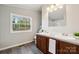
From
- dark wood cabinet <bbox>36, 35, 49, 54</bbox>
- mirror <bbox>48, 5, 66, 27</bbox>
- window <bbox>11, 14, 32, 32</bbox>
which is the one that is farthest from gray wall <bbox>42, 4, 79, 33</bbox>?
dark wood cabinet <bbox>36, 35, 49, 54</bbox>

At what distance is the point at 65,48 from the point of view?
5.08ft

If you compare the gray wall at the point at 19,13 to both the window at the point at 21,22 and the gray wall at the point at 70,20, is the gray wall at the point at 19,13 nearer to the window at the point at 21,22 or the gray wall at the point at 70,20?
the window at the point at 21,22

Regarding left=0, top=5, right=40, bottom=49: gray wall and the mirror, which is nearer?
left=0, top=5, right=40, bottom=49: gray wall

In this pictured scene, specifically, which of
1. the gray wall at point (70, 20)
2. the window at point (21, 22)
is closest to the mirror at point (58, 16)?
the gray wall at point (70, 20)

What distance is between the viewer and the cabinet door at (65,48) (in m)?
1.35

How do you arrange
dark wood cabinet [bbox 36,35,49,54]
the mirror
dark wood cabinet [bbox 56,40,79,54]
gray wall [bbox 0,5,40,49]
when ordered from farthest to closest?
dark wood cabinet [bbox 36,35,49,54], the mirror, gray wall [bbox 0,5,40,49], dark wood cabinet [bbox 56,40,79,54]

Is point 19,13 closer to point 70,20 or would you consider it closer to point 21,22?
point 21,22

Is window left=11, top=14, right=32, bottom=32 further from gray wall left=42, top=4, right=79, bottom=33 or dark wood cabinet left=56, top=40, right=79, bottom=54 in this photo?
dark wood cabinet left=56, top=40, right=79, bottom=54

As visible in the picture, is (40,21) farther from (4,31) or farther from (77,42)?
(4,31)

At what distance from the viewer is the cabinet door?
4.43ft

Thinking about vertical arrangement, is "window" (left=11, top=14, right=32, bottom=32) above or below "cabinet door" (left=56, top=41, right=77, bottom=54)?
above

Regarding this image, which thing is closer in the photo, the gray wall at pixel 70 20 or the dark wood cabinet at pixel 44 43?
the gray wall at pixel 70 20

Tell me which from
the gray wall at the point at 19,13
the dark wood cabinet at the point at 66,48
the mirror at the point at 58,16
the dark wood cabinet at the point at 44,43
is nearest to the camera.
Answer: the dark wood cabinet at the point at 66,48
